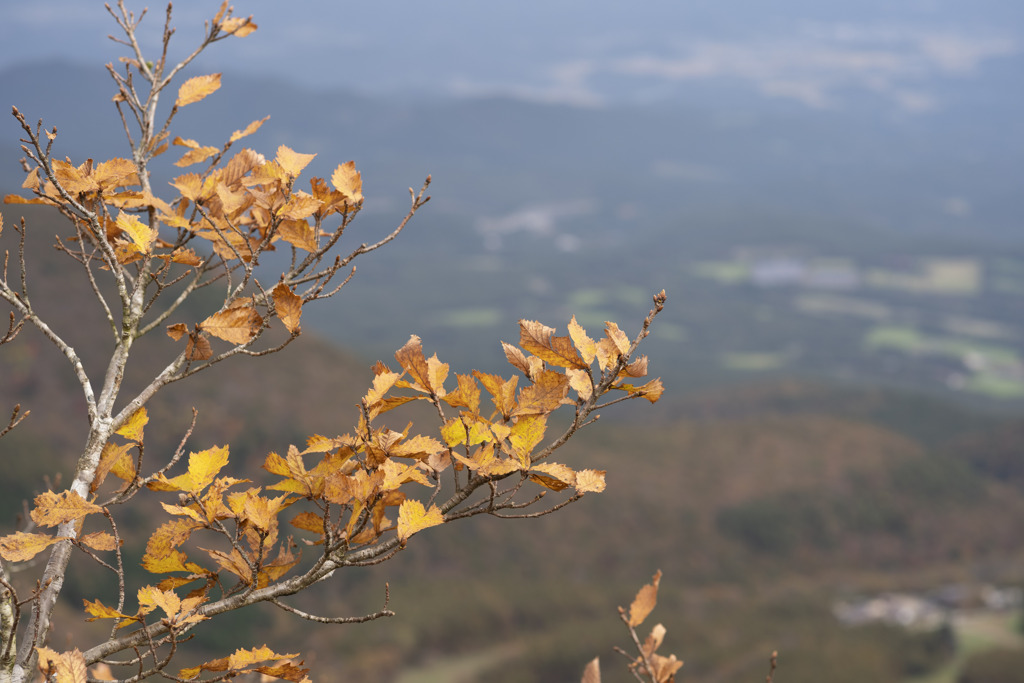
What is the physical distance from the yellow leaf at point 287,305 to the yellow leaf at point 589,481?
3.25 feet

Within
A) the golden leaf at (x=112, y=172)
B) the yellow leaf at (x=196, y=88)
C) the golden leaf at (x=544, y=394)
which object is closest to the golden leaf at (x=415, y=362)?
the golden leaf at (x=544, y=394)

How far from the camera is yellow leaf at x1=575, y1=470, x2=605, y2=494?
226 centimetres

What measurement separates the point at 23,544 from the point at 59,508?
0.17 m

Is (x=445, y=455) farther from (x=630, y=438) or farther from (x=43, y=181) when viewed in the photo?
(x=630, y=438)

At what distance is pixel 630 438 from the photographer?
51375 millimetres

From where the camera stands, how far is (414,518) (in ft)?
7.38

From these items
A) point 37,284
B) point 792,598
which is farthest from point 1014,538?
point 37,284

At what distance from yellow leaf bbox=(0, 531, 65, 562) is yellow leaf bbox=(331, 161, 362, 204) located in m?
1.41

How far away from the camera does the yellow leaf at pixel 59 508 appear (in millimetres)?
2238

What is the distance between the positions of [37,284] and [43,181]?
36374 millimetres

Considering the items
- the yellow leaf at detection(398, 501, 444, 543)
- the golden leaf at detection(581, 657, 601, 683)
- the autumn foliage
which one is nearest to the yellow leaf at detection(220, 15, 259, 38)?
the autumn foliage

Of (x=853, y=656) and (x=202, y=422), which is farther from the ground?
(x=202, y=422)

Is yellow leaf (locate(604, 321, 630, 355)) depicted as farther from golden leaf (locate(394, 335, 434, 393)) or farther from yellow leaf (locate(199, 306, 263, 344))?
yellow leaf (locate(199, 306, 263, 344))

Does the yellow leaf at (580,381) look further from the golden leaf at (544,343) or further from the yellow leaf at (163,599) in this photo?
the yellow leaf at (163,599)
